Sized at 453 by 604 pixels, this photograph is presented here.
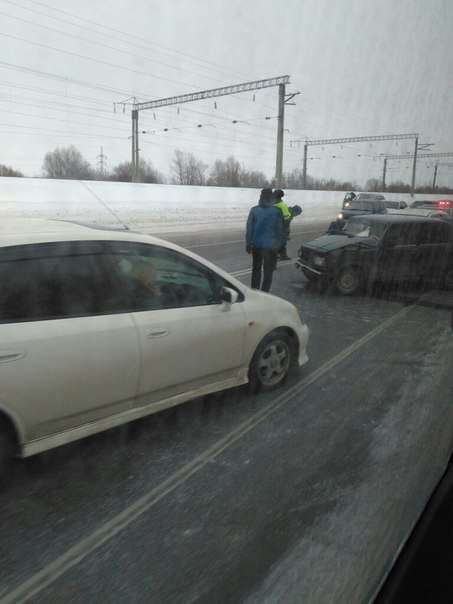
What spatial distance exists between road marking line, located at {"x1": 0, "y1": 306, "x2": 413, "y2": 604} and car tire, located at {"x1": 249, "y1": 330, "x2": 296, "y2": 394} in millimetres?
117

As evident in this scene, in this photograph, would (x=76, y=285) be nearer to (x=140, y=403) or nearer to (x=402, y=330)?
(x=140, y=403)

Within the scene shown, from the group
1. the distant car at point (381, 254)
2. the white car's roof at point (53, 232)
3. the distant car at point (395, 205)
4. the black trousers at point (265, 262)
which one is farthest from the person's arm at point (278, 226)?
the distant car at point (395, 205)

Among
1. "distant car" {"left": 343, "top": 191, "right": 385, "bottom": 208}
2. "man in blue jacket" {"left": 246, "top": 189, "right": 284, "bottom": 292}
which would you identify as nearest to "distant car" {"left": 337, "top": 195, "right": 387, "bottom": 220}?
"distant car" {"left": 343, "top": 191, "right": 385, "bottom": 208}

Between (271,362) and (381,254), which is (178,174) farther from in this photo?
(381,254)

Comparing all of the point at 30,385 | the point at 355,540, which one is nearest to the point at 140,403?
the point at 30,385

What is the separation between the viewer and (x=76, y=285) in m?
2.16

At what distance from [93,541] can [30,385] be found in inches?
24.7

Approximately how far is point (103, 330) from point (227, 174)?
266 centimetres

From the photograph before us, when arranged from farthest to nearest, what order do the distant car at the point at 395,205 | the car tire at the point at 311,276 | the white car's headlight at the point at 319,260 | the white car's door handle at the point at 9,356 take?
the distant car at the point at 395,205 < the car tire at the point at 311,276 < the white car's headlight at the point at 319,260 < the white car's door handle at the point at 9,356

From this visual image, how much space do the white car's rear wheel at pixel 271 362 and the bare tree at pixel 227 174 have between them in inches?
64.4

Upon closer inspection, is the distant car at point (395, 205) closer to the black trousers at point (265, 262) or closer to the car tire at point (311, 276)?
the car tire at point (311, 276)

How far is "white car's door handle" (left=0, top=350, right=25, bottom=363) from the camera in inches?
71.9

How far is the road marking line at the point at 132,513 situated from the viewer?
150 cm

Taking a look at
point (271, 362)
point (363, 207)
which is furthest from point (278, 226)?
point (363, 207)
